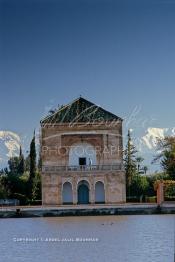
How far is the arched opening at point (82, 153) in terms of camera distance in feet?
143

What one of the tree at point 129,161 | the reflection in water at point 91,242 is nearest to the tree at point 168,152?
the tree at point 129,161

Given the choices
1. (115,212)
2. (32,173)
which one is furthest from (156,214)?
(32,173)

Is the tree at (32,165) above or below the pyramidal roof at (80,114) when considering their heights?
below

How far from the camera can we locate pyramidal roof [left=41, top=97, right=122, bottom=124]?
1722 inches

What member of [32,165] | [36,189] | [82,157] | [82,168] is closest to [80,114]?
[82,157]

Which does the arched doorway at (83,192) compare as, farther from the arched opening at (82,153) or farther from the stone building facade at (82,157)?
the arched opening at (82,153)

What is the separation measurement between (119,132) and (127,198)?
4140mm

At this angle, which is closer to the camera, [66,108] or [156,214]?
[156,214]

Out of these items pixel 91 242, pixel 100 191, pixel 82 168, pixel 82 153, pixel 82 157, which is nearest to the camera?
pixel 91 242

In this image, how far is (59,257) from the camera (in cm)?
1644

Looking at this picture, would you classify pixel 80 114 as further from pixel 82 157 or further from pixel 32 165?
pixel 32 165

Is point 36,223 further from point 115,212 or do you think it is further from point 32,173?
point 32,173

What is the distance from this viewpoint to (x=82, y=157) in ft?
145

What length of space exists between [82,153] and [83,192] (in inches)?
96.4
